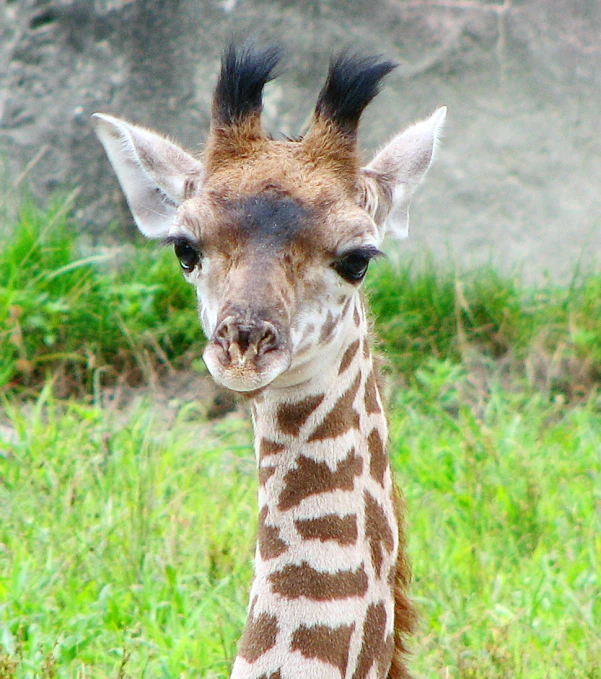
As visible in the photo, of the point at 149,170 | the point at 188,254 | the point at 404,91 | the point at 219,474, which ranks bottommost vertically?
the point at 219,474

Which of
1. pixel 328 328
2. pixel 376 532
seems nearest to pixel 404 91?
pixel 328 328

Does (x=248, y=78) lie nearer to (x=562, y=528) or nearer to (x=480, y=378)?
(x=562, y=528)

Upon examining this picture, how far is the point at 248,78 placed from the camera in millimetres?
2744

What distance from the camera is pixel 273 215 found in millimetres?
2434

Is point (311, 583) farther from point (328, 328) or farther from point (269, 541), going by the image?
point (328, 328)

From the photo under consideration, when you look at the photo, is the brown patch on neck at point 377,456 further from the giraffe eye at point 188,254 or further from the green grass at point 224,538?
the green grass at point 224,538

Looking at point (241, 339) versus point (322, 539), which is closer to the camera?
point (241, 339)

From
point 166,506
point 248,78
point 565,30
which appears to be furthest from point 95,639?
point 565,30

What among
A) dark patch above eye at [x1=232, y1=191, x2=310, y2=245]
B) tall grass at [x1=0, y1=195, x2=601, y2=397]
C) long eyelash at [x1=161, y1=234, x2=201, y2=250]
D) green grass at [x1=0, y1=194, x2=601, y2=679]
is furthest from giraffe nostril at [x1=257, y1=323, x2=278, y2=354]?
tall grass at [x1=0, y1=195, x2=601, y2=397]

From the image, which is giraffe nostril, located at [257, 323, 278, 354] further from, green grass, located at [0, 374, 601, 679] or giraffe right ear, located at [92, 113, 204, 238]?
green grass, located at [0, 374, 601, 679]

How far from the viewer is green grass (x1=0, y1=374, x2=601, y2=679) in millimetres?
3260

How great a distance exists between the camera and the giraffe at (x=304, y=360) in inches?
94.0

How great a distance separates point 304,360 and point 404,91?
392 centimetres

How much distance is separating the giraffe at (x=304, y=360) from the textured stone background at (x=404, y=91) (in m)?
3.17
